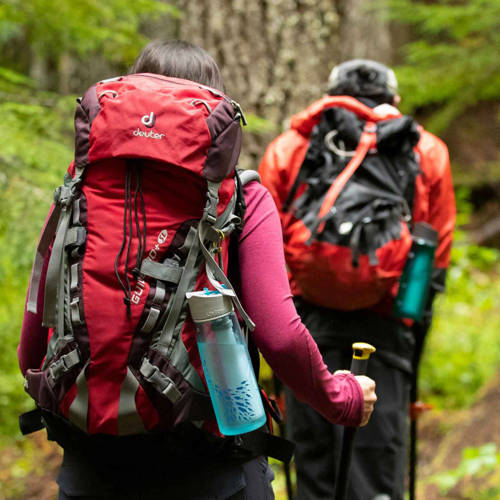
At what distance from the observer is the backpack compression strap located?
316cm

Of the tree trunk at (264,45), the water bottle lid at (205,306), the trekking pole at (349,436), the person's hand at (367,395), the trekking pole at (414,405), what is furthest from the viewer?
the tree trunk at (264,45)

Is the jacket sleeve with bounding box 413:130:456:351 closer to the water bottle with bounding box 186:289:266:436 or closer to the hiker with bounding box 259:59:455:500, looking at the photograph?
the hiker with bounding box 259:59:455:500

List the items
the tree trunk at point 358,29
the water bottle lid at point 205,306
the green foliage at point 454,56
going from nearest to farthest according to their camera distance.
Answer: the water bottle lid at point 205,306 → the tree trunk at point 358,29 → the green foliage at point 454,56

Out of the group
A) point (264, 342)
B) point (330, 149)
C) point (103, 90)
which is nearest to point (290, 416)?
point (330, 149)

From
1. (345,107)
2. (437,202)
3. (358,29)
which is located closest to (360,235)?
(437,202)

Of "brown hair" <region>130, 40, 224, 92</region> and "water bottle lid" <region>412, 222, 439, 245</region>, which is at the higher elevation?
"brown hair" <region>130, 40, 224, 92</region>

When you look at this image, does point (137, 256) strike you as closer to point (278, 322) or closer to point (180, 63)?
point (278, 322)

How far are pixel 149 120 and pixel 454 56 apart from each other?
555 centimetres

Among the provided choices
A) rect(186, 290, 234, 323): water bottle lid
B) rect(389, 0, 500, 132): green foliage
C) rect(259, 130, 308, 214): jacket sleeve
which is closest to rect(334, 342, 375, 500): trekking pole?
rect(186, 290, 234, 323): water bottle lid

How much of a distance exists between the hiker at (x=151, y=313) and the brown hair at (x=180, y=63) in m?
0.11

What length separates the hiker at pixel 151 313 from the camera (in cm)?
177

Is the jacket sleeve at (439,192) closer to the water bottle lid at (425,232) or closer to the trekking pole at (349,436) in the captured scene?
the water bottle lid at (425,232)

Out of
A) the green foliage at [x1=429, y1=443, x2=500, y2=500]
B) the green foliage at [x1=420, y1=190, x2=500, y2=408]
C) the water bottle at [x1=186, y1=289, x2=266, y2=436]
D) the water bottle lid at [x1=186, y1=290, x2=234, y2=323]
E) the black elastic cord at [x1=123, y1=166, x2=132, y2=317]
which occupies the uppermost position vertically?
the black elastic cord at [x1=123, y1=166, x2=132, y2=317]

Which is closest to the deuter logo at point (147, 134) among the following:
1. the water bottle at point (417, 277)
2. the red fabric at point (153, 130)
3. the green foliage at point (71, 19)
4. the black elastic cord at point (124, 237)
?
the red fabric at point (153, 130)
